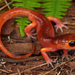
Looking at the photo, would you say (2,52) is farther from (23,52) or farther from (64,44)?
(64,44)

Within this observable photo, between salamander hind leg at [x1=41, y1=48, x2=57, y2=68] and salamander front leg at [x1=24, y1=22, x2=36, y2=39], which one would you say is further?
salamander front leg at [x1=24, y1=22, x2=36, y2=39]

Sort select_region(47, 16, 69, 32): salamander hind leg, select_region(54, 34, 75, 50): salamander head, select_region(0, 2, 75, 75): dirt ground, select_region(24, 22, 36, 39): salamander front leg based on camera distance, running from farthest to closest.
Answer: select_region(47, 16, 69, 32): salamander hind leg, select_region(24, 22, 36, 39): salamander front leg, select_region(0, 2, 75, 75): dirt ground, select_region(54, 34, 75, 50): salamander head

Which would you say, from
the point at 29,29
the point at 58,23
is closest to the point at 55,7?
the point at 58,23

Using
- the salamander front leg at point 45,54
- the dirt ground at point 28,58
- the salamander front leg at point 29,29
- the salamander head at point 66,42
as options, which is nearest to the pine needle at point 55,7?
the dirt ground at point 28,58

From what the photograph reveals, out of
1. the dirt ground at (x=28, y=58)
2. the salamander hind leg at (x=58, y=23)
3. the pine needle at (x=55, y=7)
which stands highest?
the pine needle at (x=55, y=7)

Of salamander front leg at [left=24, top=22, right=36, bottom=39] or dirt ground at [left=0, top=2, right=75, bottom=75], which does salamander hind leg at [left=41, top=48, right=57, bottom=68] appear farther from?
salamander front leg at [left=24, top=22, right=36, bottom=39]

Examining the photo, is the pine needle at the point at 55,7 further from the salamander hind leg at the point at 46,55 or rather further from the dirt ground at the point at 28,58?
the salamander hind leg at the point at 46,55

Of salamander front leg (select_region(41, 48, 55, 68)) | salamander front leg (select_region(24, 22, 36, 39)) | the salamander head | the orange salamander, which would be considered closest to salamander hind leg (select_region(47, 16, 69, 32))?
the orange salamander

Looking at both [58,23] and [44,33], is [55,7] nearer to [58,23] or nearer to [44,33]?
[58,23]
